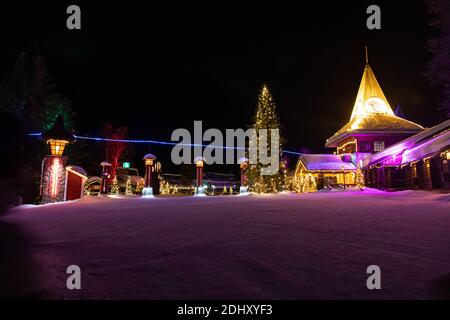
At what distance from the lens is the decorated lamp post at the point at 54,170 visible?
12914 mm

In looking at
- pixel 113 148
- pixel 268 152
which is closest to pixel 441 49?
pixel 268 152

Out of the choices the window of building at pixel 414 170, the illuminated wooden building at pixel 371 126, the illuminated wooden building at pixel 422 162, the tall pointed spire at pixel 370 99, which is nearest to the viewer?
the illuminated wooden building at pixel 422 162

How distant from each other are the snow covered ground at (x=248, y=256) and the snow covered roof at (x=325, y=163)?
71.7ft

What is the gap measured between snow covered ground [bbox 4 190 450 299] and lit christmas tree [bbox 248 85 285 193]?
17.4 meters

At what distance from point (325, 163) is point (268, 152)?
7207mm

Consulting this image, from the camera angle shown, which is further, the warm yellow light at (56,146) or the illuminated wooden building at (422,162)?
the illuminated wooden building at (422,162)

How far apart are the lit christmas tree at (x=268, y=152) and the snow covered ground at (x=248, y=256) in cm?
1737

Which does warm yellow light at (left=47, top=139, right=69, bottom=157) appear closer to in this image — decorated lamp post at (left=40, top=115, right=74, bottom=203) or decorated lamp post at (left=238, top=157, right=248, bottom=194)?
decorated lamp post at (left=40, top=115, right=74, bottom=203)

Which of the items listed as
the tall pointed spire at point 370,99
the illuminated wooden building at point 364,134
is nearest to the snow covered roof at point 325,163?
the illuminated wooden building at point 364,134

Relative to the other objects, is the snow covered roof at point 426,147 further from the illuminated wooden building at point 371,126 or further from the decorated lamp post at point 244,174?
the decorated lamp post at point 244,174

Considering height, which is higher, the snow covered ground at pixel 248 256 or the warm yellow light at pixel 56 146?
the warm yellow light at pixel 56 146

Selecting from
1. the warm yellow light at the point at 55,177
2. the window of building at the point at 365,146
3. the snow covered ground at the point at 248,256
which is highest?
the window of building at the point at 365,146

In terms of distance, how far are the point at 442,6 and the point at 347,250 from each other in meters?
14.5

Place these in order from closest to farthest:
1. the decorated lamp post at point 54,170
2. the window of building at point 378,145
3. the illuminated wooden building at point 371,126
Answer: the decorated lamp post at point 54,170 → the illuminated wooden building at point 371,126 → the window of building at point 378,145
